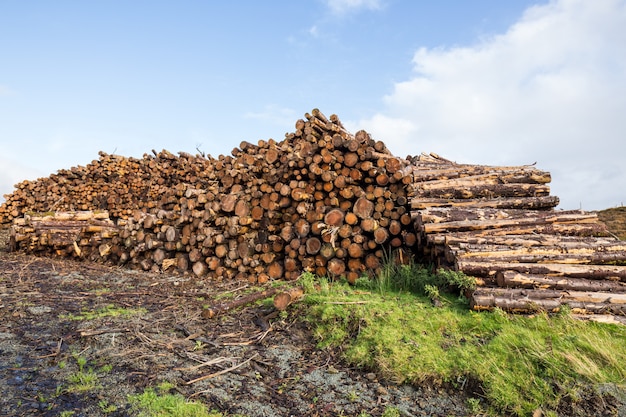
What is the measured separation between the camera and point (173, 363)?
424 cm

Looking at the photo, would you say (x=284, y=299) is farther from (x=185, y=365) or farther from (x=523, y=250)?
(x=523, y=250)

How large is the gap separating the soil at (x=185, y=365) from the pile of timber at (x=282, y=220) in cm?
186

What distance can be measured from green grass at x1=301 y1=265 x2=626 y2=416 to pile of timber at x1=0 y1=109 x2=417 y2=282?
1.70 metres

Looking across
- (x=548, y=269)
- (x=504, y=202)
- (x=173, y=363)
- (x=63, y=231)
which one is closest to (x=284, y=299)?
(x=173, y=363)

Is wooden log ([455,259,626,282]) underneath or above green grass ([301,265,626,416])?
above

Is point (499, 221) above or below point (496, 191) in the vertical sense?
below

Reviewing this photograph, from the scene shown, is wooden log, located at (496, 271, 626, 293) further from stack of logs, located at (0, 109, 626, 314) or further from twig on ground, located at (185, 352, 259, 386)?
twig on ground, located at (185, 352, 259, 386)

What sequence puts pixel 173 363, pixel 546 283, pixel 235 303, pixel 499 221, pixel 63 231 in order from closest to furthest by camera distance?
pixel 173 363
pixel 546 283
pixel 235 303
pixel 499 221
pixel 63 231

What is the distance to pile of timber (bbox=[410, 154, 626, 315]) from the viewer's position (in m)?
5.45

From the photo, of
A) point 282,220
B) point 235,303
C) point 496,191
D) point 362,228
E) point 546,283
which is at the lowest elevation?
point 235,303

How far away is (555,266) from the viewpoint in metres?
5.93

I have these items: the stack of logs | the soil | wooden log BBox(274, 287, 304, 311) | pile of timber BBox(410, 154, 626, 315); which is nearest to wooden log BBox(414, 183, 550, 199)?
the stack of logs

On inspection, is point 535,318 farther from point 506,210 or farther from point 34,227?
point 34,227

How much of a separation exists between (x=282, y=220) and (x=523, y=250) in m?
4.17
